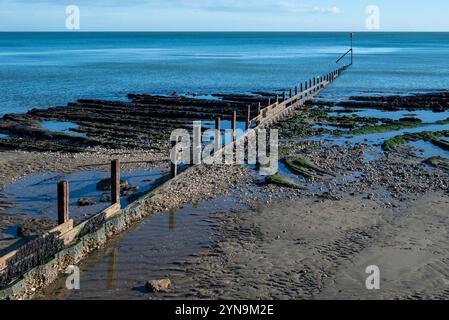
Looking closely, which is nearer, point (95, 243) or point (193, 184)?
point (95, 243)

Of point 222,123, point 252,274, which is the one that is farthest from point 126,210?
point 222,123

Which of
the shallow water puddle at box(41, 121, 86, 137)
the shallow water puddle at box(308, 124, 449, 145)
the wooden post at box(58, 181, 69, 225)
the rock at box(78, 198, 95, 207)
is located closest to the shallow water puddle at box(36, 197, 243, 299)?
the wooden post at box(58, 181, 69, 225)

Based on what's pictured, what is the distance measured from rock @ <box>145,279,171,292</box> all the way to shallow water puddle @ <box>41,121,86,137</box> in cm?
1766

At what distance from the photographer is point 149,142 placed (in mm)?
25922

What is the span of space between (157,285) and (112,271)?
4.82 ft

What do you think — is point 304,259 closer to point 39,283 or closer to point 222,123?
point 39,283

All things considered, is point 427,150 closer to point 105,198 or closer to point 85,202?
point 105,198

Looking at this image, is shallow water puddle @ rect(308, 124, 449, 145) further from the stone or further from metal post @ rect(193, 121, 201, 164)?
the stone

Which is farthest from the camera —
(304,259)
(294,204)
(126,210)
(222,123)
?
(222,123)

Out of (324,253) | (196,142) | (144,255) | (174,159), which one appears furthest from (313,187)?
(196,142)

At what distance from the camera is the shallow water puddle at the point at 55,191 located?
1600 cm

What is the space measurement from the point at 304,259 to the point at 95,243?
16.1 ft
